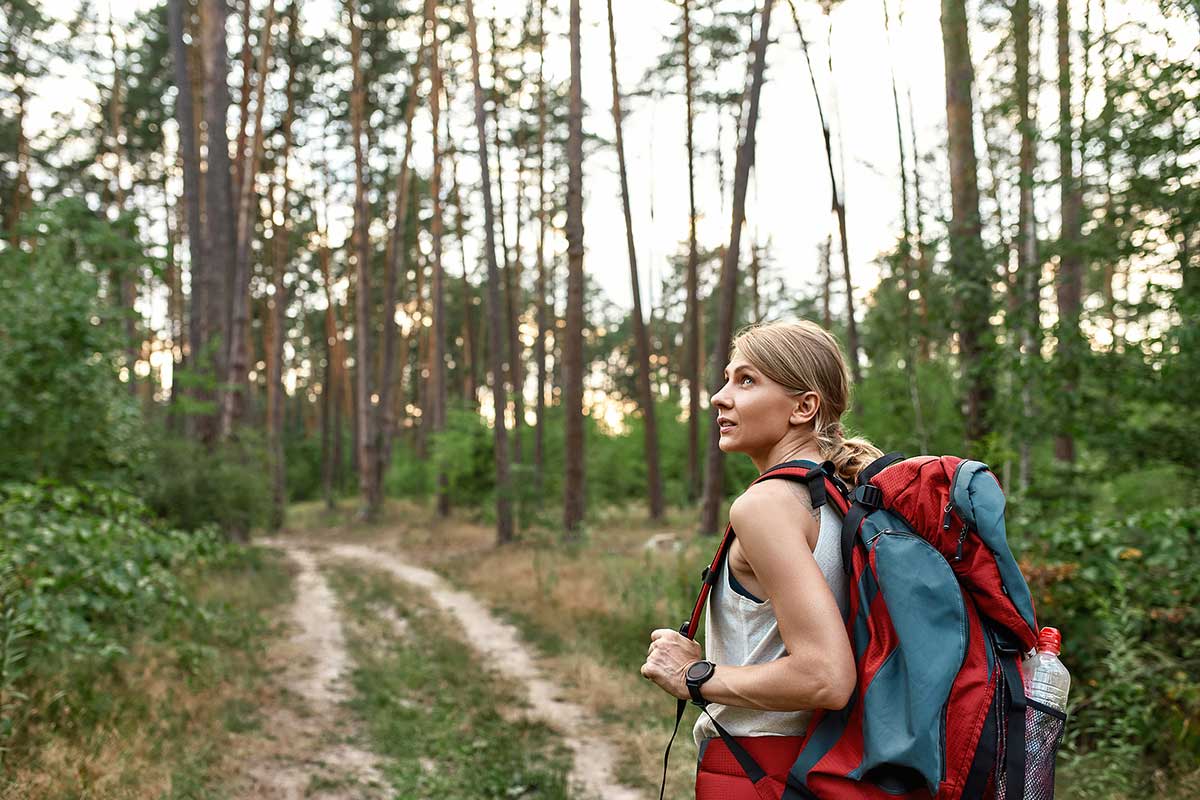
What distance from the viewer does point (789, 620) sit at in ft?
5.72

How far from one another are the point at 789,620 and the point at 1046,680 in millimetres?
496

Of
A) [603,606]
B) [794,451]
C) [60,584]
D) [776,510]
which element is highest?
[794,451]

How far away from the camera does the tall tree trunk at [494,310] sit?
1764 centimetres

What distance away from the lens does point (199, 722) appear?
6344 millimetres

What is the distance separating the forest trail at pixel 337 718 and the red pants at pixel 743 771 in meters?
4.07

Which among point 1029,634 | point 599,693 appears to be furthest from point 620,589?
point 1029,634

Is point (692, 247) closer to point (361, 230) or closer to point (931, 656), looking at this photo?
point (361, 230)

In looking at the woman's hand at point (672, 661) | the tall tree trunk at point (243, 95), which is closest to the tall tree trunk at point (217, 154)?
the tall tree trunk at point (243, 95)

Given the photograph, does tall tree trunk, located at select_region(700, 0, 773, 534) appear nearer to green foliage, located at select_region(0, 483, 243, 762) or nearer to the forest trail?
the forest trail

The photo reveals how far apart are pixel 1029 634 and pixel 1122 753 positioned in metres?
4.00

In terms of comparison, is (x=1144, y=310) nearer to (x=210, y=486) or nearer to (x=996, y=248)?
(x=996, y=248)

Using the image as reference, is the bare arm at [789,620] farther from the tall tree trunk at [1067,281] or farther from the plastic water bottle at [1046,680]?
the tall tree trunk at [1067,281]

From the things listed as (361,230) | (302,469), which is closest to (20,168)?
(361,230)

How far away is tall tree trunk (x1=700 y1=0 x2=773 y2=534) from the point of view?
1398 centimetres
